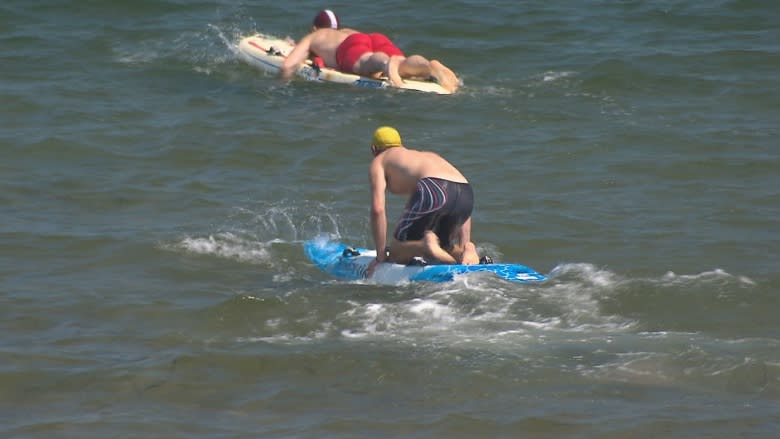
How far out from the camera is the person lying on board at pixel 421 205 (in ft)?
26.7

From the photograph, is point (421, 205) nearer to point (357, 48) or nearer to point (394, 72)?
point (394, 72)

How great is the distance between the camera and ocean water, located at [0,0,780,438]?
641 centimetres

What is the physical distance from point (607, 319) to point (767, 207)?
3103 millimetres

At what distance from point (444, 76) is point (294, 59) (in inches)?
72.0

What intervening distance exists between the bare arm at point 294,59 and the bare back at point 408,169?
20.8 feet

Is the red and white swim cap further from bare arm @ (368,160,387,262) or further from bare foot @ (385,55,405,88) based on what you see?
bare arm @ (368,160,387,262)

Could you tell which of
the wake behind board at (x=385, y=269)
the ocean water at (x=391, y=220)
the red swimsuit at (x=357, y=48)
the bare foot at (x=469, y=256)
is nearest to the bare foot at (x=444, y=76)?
the ocean water at (x=391, y=220)

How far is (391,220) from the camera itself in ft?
33.3

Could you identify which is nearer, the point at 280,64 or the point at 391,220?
the point at 391,220

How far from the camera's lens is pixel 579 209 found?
10250 millimetres

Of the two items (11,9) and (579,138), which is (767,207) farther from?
(11,9)

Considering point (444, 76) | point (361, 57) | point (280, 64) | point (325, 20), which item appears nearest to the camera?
point (444, 76)

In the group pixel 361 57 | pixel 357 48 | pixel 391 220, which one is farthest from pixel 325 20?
pixel 391 220

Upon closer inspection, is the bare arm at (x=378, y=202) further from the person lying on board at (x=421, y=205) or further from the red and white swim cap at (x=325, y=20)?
the red and white swim cap at (x=325, y=20)
